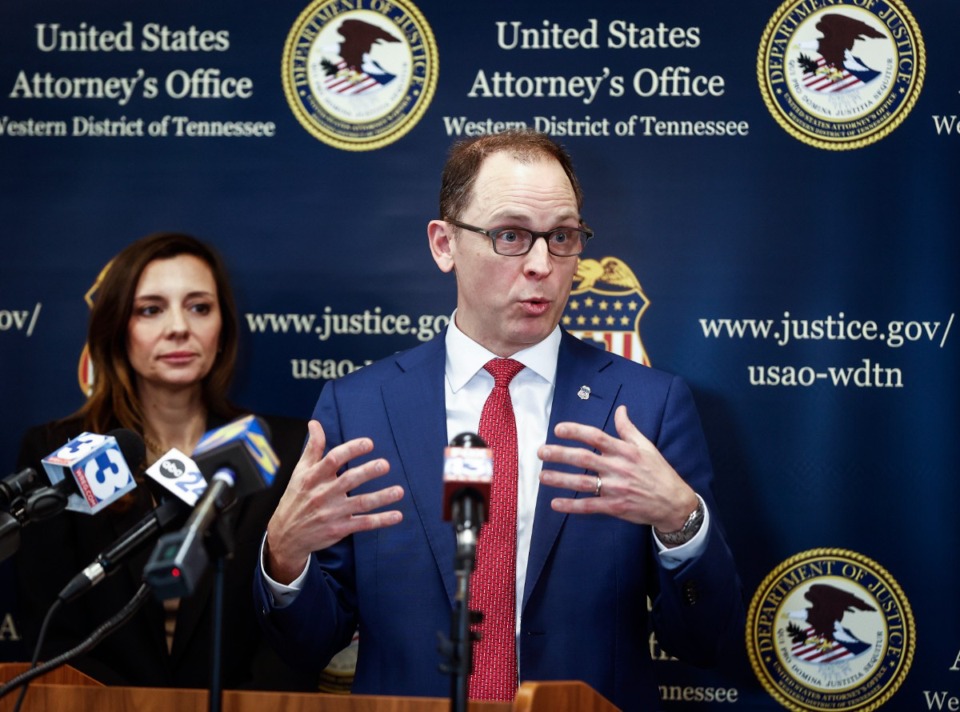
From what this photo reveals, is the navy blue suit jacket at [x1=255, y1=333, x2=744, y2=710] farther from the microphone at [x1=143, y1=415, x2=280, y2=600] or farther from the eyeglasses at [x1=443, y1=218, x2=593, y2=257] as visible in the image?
the microphone at [x1=143, y1=415, x2=280, y2=600]

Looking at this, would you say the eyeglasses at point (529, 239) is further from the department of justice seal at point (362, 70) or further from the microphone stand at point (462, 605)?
the microphone stand at point (462, 605)

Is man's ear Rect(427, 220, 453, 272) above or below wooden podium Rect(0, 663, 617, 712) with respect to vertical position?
above

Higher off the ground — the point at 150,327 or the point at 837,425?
the point at 150,327

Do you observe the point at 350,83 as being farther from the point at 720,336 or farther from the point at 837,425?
the point at 837,425

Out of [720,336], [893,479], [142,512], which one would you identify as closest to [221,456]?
[142,512]

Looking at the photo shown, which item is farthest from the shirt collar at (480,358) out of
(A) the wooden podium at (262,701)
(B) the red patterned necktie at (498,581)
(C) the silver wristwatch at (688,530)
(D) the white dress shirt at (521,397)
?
(A) the wooden podium at (262,701)

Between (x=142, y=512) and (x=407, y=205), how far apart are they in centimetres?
121

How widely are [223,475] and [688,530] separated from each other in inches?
41.6

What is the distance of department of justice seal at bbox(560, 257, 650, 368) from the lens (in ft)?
10.9

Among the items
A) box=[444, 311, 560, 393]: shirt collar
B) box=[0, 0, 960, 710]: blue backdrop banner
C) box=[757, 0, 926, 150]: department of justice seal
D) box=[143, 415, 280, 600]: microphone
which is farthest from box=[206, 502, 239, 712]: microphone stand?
box=[757, 0, 926, 150]: department of justice seal

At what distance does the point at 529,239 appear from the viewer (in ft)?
8.65

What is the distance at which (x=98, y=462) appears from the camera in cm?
189

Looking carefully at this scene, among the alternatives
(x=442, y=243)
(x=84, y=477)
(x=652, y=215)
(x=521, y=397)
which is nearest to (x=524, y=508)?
(x=521, y=397)

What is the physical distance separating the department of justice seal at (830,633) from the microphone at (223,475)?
78.9 inches
